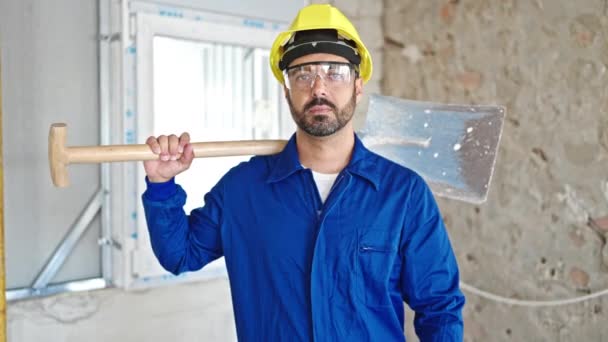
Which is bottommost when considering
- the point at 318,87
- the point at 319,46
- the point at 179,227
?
the point at 179,227

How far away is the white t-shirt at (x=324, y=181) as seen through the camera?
1.41 meters

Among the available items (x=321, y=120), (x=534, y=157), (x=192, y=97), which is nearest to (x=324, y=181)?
(x=321, y=120)

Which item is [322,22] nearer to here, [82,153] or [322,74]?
[322,74]

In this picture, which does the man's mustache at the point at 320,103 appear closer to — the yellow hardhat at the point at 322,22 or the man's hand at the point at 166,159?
the yellow hardhat at the point at 322,22

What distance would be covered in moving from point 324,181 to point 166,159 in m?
0.40

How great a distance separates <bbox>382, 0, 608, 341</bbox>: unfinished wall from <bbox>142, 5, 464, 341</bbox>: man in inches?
37.9

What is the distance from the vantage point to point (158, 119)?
217 cm

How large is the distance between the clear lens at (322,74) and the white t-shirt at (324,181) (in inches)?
8.8

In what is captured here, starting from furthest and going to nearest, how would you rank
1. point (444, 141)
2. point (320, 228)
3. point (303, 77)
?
point (444, 141) < point (303, 77) < point (320, 228)

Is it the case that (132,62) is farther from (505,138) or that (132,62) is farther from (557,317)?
(557,317)

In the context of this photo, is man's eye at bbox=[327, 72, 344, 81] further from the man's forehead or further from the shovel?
the shovel

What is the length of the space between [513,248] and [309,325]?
1.32 m

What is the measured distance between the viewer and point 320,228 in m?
1.29

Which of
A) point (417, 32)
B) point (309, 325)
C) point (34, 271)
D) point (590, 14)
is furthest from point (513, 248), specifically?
point (34, 271)
